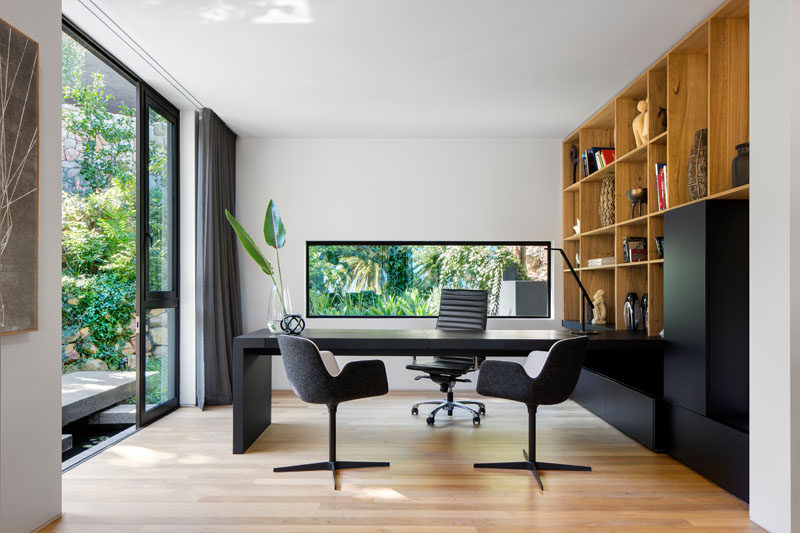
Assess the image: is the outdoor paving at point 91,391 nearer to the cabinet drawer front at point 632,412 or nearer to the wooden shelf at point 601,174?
the cabinet drawer front at point 632,412

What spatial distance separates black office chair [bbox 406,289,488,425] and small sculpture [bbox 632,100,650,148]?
5.35 feet

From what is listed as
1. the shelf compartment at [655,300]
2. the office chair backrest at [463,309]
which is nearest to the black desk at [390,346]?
the shelf compartment at [655,300]

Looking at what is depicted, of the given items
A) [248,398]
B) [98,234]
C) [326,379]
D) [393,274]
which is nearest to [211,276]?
[248,398]

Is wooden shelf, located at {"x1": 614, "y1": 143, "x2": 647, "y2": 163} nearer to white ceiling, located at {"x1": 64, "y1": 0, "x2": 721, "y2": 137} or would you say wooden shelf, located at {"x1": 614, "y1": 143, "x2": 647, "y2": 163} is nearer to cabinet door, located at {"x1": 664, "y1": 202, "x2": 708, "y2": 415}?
white ceiling, located at {"x1": 64, "y1": 0, "x2": 721, "y2": 137}

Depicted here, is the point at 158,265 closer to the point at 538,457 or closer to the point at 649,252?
the point at 538,457

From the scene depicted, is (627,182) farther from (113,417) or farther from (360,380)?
(113,417)

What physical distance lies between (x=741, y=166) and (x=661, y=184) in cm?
91

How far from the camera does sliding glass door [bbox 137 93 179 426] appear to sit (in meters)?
4.01

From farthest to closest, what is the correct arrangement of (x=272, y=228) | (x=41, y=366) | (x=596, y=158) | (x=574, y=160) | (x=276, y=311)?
1. (x=574, y=160)
2. (x=596, y=158)
3. (x=272, y=228)
4. (x=276, y=311)
5. (x=41, y=366)

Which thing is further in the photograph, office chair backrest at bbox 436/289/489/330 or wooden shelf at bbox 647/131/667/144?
office chair backrest at bbox 436/289/489/330

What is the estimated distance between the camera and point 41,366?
92.0 inches

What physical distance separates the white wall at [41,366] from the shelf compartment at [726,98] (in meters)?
3.28

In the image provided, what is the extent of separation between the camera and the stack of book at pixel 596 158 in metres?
4.60

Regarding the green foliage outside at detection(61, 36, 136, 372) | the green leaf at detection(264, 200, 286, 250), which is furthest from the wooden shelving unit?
the green foliage outside at detection(61, 36, 136, 372)
